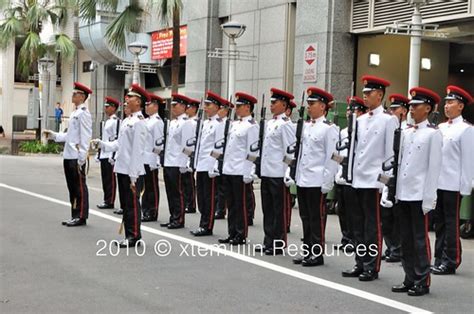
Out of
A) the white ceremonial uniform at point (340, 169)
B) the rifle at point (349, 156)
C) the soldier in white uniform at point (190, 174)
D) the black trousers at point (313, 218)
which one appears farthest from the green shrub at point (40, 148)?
the rifle at point (349, 156)

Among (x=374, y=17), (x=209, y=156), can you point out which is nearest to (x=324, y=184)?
(x=209, y=156)

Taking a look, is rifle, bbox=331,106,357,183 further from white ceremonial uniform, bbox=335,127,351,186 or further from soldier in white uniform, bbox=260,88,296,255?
soldier in white uniform, bbox=260,88,296,255

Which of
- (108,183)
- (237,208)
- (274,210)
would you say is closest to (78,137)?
(108,183)

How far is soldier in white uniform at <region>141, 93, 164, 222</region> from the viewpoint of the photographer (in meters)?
12.2

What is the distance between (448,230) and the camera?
28.0 feet

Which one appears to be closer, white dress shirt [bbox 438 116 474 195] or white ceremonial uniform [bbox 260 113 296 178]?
white dress shirt [bbox 438 116 474 195]

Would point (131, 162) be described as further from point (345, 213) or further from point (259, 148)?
point (345, 213)

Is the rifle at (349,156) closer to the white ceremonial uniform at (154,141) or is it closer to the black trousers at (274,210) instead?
the black trousers at (274,210)

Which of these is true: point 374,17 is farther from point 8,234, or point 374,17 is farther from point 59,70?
point 59,70

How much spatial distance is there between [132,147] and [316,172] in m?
2.41

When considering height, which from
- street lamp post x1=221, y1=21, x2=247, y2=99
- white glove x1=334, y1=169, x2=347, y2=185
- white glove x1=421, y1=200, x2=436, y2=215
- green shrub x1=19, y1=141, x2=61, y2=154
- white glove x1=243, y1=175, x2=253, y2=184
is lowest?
green shrub x1=19, y1=141, x2=61, y2=154

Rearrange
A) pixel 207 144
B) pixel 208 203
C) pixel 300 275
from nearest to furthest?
pixel 300 275, pixel 208 203, pixel 207 144

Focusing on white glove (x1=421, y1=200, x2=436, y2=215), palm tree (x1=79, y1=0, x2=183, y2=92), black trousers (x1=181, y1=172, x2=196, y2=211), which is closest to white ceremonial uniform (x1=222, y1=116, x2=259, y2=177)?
black trousers (x1=181, y1=172, x2=196, y2=211)

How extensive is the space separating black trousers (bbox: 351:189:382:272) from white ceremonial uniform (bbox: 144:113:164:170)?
16.4 ft
